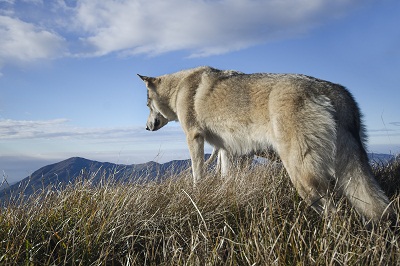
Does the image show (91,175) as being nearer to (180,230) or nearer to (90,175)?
(90,175)

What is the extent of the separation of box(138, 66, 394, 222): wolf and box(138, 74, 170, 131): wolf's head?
1707 millimetres

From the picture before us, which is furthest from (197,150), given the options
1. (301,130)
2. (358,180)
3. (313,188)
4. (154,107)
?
(358,180)

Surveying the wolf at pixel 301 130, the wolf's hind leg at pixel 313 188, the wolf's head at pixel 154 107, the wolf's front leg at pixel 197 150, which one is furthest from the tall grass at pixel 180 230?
the wolf's head at pixel 154 107

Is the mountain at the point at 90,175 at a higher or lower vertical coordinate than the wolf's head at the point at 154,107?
lower

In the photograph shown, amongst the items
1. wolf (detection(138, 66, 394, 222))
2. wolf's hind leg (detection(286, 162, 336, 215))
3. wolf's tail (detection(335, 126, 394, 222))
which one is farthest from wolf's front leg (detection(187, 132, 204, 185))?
wolf's tail (detection(335, 126, 394, 222))

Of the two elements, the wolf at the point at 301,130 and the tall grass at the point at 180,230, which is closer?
the tall grass at the point at 180,230

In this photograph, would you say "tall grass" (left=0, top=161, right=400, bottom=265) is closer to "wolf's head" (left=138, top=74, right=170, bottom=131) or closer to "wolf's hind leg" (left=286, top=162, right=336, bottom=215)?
"wolf's hind leg" (left=286, top=162, right=336, bottom=215)

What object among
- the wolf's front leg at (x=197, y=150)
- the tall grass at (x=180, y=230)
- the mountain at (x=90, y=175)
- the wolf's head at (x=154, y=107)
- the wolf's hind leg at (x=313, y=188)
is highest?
the wolf's head at (x=154, y=107)

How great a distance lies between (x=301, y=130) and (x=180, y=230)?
1.92 meters

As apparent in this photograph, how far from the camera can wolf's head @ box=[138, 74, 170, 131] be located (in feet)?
27.3

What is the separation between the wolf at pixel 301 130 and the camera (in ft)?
15.0

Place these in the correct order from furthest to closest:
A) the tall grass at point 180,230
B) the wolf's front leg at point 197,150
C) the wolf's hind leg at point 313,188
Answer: the wolf's front leg at point 197,150
the wolf's hind leg at point 313,188
the tall grass at point 180,230

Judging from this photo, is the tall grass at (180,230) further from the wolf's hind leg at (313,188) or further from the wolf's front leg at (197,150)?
the wolf's front leg at (197,150)

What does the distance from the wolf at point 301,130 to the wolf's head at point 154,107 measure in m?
1.71
